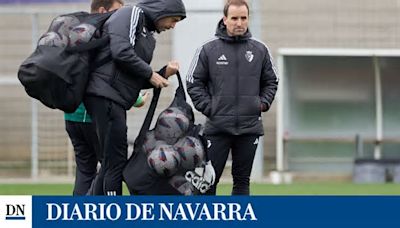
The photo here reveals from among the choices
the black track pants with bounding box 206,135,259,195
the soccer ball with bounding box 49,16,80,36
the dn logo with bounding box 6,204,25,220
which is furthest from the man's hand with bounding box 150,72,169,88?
the dn logo with bounding box 6,204,25,220

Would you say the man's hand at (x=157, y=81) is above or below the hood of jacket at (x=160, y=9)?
below

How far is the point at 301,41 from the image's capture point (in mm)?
15617

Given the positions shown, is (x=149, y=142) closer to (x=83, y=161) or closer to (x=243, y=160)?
(x=83, y=161)

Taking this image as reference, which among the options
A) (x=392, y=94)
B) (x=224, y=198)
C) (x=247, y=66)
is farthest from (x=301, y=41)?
(x=224, y=198)

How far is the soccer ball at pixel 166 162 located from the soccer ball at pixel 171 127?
0.38 feet

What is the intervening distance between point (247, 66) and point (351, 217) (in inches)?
107

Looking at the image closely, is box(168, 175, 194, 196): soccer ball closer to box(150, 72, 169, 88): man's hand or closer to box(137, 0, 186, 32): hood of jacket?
box(150, 72, 169, 88): man's hand

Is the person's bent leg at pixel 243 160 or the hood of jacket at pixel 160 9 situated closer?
the hood of jacket at pixel 160 9

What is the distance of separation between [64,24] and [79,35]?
0.13m

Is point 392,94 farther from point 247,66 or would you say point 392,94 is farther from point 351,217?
point 351,217

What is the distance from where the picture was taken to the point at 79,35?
745cm

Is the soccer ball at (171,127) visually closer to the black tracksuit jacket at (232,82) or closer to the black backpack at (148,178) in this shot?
the black backpack at (148,178)

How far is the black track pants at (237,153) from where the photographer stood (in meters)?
8.56

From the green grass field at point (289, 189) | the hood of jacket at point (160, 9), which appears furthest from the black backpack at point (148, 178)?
the green grass field at point (289, 189)
